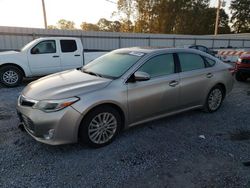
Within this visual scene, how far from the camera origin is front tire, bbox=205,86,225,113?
4602 mm

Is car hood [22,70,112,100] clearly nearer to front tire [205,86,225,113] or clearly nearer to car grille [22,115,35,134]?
car grille [22,115,35,134]

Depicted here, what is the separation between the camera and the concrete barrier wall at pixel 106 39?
37.9 feet

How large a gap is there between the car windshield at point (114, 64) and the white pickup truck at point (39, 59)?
3.94 metres

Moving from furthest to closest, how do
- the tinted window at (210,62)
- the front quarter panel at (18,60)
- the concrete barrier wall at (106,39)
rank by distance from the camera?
1. the concrete barrier wall at (106,39)
2. the front quarter panel at (18,60)
3. the tinted window at (210,62)

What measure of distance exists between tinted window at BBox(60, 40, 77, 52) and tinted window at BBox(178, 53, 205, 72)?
511 centimetres

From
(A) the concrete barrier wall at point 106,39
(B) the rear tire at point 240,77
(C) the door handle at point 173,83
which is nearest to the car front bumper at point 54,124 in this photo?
(C) the door handle at point 173,83

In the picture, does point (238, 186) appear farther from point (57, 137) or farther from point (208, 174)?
point (57, 137)

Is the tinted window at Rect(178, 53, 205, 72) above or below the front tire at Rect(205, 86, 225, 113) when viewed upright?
above

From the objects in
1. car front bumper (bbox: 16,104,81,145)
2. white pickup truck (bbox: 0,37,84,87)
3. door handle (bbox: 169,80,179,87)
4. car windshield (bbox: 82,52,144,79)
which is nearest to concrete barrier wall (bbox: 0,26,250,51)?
white pickup truck (bbox: 0,37,84,87)

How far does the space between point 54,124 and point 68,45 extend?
5747 millimetres

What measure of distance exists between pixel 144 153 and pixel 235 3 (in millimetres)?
60093

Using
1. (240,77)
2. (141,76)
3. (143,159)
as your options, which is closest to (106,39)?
(240,77)

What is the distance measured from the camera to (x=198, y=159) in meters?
2.95

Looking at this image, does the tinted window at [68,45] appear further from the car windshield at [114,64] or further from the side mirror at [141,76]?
the side mirror at [141,76]
